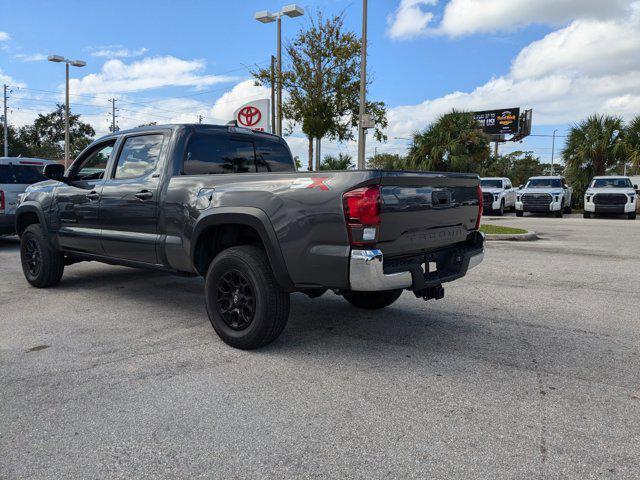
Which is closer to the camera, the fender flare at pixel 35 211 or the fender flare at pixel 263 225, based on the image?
the fender flare at pixel 263 225

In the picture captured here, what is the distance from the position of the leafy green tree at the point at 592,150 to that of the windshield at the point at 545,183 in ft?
14.8

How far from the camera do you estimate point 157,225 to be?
4.83m

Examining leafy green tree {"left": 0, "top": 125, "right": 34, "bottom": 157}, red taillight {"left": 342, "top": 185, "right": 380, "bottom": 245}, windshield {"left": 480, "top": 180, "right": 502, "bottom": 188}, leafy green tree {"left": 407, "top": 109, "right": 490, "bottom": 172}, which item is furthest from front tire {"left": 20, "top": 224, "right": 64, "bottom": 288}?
leafy green tree {"left": 0, "top": 125, "right": 34, "bottom": 157}

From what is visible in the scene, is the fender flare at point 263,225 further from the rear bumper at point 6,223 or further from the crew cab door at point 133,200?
the rear bumper at point 6,223

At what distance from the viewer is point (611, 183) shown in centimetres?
2184

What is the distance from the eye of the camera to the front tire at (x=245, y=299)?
3.97m

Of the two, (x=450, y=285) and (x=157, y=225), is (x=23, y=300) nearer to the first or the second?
(x=157, y=225)

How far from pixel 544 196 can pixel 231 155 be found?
20.0 m

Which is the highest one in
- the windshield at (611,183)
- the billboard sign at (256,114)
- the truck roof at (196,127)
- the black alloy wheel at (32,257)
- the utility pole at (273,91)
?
the utility pole at (273,91)

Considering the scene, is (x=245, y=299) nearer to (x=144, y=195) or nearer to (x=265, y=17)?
(x=144, y=195)

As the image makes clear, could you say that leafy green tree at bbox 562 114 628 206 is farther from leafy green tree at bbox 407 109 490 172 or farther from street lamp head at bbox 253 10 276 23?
street lamp head at bbox 253 10 276 23

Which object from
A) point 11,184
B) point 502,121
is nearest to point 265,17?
point 11,184

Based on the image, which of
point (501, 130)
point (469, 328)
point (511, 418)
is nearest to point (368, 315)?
point (469, 328)

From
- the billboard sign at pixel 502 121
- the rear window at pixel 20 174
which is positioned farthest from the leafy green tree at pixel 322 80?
the billboard sign at pixel 502 121
